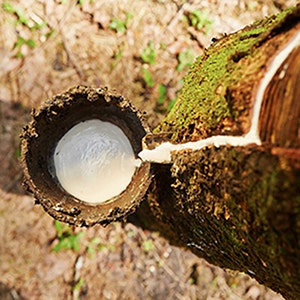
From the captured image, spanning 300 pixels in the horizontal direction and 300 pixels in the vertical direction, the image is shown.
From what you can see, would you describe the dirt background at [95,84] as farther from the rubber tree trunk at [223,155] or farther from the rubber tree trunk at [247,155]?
the rubber tree trunk at [247,155]

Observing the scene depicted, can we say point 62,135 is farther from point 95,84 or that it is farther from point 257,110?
point 257,110

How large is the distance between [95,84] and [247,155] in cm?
228

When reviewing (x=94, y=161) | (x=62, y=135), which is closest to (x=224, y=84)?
(x=94, y=161)

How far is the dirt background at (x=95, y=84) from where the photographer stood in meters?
3.10

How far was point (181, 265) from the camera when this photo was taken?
312 centimetres

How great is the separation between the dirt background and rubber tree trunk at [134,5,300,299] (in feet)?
4.31

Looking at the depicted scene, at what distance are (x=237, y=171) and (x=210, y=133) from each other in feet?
0.88

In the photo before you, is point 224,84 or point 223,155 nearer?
point 223,155

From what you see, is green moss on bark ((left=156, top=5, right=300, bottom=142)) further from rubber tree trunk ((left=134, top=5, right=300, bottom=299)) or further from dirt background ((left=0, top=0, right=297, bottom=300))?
dirt background ((left=0, top=0, right=297, bottom=300))

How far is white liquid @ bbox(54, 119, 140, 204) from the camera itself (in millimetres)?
2234

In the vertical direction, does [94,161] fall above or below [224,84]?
below

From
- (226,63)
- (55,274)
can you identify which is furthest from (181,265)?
(226,63)

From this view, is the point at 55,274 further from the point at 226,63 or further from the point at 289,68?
the point at 289,68

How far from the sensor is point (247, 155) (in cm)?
115
